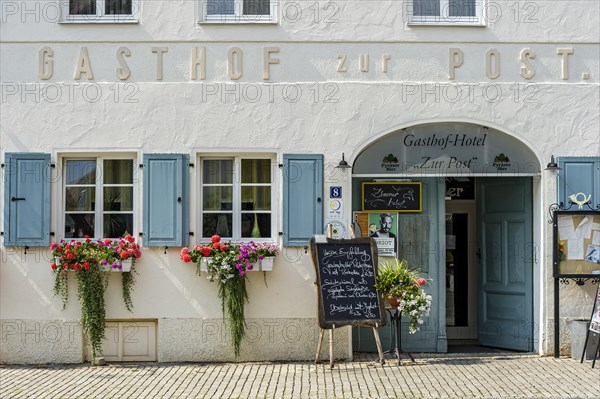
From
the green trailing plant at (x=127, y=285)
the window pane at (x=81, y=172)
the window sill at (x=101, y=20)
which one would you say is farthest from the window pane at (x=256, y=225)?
the window sill at (x=101, y=20)

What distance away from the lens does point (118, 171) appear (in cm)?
1152

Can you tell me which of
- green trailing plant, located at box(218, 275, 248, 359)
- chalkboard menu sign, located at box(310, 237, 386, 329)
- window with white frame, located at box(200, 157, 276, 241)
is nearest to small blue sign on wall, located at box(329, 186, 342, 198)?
chalkboard menu sign, located at box(310, 237, 386, 329)

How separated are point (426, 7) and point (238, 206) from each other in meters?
3.36

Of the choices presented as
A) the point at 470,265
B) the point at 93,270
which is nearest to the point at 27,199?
the point at 93,270

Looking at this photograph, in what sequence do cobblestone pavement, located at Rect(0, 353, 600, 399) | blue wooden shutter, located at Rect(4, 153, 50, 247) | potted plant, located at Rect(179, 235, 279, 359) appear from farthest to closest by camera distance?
1. blue wooden shutter, located at Rect(4, 153, 50, 247)
2. potted plant, located at Rect(179, 235, 279, 359)
3. cobblestone pavement, located at Rect(0, 353, 600, 399)

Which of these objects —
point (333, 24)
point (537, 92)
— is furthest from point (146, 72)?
point (537, 92)

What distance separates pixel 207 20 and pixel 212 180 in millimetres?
1954

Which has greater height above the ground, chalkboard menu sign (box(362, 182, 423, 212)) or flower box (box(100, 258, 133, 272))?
chalkboard menu sign (box(362, 182, 423, 212))

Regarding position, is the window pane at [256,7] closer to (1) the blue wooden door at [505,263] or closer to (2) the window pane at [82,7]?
(2) the window pane at [82,7]

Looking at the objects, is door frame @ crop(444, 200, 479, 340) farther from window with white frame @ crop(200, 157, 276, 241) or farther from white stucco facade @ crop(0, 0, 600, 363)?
window with white frame @ crop(200, 157, 276, 241)

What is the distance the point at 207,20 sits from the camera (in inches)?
452

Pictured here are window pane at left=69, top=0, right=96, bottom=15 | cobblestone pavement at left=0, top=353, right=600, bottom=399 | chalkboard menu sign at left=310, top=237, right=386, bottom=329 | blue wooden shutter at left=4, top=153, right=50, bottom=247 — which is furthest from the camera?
window pane at left=69, top=0, right=96, bottom=15

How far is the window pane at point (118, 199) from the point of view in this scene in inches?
452

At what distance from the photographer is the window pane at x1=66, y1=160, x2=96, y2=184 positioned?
11.5 meters
